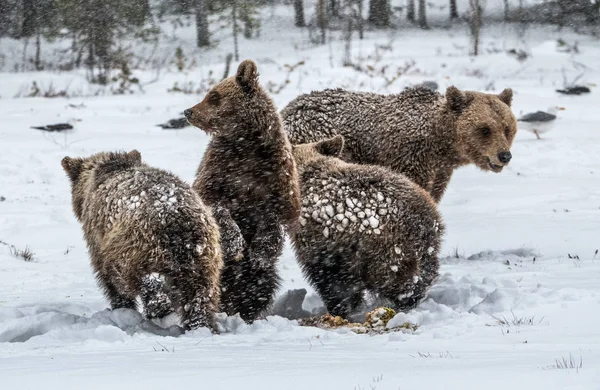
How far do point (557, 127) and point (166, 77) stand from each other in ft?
41.3

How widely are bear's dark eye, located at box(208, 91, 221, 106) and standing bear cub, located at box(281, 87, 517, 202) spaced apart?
2013 mm

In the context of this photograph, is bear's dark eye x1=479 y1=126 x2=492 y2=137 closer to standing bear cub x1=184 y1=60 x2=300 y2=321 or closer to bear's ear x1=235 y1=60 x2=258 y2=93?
standing bear cub x1=184 y1=60 x2=300 y2=321

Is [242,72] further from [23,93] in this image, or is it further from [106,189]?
[23,93]

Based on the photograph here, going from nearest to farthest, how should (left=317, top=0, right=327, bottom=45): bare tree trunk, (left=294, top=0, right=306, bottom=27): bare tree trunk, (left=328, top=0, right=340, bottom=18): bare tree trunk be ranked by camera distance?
(left=317, top=0, right=327, bottom=45): bare tree trunk → (left=294, top=0, right=306, bottom=27): bare tree trunk → (left=328, top=0, right=340, bottom=18): bare tree trunk

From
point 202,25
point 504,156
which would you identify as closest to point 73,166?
point 504,156

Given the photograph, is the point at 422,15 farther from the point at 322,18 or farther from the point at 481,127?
the point at 481,127

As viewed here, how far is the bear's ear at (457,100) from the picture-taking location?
905 cm

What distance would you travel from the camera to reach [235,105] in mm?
7336

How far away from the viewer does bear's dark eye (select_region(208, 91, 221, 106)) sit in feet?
24.3

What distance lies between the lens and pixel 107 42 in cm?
2808

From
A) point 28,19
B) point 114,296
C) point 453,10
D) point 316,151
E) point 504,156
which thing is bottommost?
point 453,10

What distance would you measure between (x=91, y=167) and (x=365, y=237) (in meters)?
2.64

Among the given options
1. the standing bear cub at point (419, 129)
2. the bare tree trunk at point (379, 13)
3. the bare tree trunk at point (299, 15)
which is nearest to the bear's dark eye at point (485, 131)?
the standing bear cub at point (419, 129)

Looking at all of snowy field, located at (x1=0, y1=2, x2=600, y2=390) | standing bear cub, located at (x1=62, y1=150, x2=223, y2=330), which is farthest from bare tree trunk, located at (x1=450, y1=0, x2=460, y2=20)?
standing bear cub, located at (x1=62, y1=150, x2=223, y2=330)
